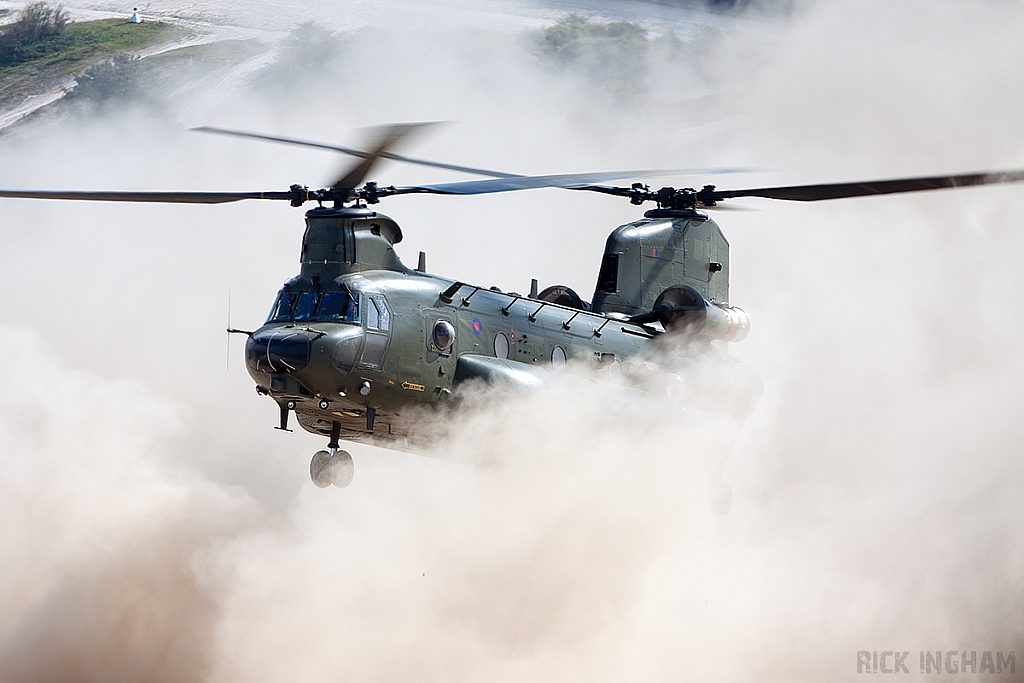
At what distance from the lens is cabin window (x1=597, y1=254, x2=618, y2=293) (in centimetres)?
1586

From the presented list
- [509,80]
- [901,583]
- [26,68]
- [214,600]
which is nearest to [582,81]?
[509,80]

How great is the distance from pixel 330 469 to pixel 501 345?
2.39 m

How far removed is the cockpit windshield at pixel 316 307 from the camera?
11.4 metres

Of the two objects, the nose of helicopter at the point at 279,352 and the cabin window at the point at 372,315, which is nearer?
the nose of helicopter at the point at 279,352

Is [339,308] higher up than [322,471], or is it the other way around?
[339,308]

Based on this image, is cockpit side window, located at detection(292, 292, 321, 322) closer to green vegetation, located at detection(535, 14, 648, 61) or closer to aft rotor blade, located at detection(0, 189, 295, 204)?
aft rotor blade, located at detection(0, 189, 295, 204)

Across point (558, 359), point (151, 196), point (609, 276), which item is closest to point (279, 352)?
point (151, 196)

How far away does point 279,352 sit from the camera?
10.9 metres

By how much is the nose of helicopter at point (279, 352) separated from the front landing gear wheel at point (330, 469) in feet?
3.68

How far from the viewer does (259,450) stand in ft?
53.6

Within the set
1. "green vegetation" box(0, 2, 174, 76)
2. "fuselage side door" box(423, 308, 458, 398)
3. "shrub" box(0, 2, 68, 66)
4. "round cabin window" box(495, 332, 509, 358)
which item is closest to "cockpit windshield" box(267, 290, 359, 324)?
"fuselage side door" box(423, 308, 458, 398)

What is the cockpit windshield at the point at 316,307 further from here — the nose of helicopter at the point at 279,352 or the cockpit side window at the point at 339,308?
the nose of helicopter at the point at 279,352

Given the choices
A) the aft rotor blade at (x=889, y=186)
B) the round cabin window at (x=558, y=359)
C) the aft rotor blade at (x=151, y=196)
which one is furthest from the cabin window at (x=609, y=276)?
the aft rotor blade at (x=151, y=196)

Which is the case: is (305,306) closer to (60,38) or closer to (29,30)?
(60,38)
